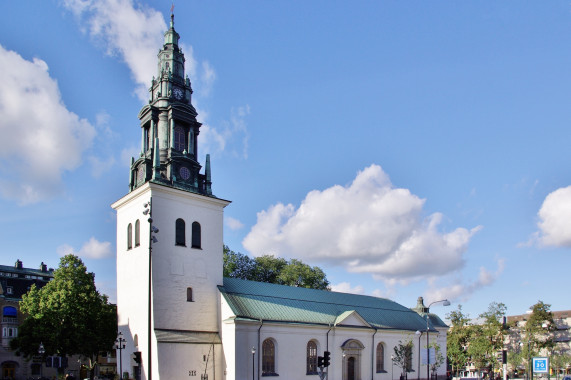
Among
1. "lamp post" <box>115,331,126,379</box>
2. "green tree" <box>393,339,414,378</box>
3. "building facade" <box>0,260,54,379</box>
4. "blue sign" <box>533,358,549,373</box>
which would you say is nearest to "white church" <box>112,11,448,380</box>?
"lamp post" <box>115,331,126,379</box>

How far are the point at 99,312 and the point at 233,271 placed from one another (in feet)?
68.8

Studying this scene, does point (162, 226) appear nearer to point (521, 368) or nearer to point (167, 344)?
point (167, 344)

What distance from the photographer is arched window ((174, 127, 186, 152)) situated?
39.6m

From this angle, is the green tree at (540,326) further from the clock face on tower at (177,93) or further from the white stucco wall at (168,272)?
the clock face on tower at (177,93)

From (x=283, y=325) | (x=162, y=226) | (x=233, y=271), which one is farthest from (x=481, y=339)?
(x=162, y=226)

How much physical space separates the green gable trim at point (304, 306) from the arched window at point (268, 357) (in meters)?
1.84

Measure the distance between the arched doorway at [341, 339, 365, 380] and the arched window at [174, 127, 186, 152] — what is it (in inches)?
841

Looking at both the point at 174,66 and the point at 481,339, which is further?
the point at 481,339

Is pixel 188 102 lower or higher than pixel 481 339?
higher

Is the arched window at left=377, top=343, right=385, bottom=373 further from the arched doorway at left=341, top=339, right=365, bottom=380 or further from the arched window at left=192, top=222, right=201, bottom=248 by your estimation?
the arched window at left=192, top=222, right=201, bottom=248

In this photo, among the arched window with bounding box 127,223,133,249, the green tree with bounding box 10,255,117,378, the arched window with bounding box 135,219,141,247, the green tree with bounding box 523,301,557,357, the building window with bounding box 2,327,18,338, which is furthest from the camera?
the green tree with bounding box 523,301,557,357

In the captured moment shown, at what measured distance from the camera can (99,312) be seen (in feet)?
144

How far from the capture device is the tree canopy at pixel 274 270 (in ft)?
208

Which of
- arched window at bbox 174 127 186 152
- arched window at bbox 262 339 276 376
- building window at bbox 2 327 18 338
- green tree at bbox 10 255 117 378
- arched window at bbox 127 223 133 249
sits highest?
arched window at bbox 174 127 186 152
